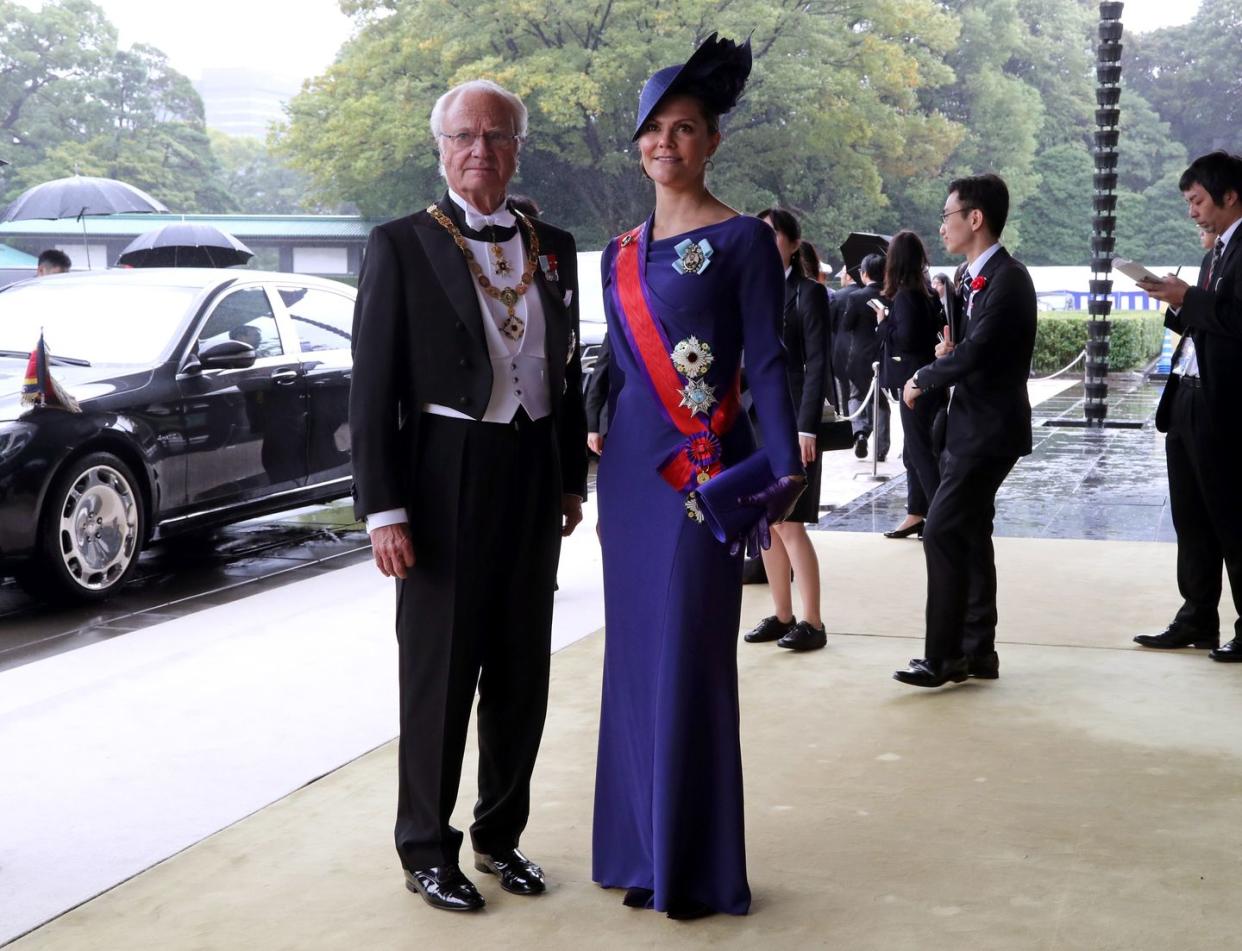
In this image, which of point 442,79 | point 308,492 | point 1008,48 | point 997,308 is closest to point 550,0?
point 442,79

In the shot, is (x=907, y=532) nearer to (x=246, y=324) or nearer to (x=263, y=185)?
(x=246, y=324)

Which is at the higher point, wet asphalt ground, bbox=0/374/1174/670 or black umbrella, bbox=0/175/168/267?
black umbrella, bbox=0/175/168/267

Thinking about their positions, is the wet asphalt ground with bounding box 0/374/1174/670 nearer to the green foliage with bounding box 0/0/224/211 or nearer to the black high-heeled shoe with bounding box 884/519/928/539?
the black high-heeled shoe with bounding box 884/519/928/539

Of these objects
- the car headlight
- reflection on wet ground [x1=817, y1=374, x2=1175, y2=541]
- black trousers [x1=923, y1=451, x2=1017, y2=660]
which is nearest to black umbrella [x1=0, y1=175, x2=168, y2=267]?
reflection on wet ground [x1=817, y1=374, x2=1175, y2=541]

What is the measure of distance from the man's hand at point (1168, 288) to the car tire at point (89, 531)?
14.3 feet

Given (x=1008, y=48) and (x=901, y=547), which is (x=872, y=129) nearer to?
(x=1008, y=48)

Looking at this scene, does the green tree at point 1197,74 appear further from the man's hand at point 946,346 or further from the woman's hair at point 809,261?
the man's hand at point 946,346

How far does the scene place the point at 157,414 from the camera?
7.24m

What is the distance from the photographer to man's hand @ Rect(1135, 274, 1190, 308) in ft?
17.8

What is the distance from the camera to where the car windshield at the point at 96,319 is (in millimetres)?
7473

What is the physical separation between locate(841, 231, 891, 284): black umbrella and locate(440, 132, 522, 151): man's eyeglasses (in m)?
10.4

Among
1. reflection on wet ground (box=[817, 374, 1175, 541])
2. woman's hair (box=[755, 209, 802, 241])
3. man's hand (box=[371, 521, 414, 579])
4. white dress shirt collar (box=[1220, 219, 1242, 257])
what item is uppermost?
woman's hair (box=[755, 209, 802, 241])

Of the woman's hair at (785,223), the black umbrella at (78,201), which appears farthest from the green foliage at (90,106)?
the woman's hair at (785,223)

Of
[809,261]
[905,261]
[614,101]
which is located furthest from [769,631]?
[614,101]
